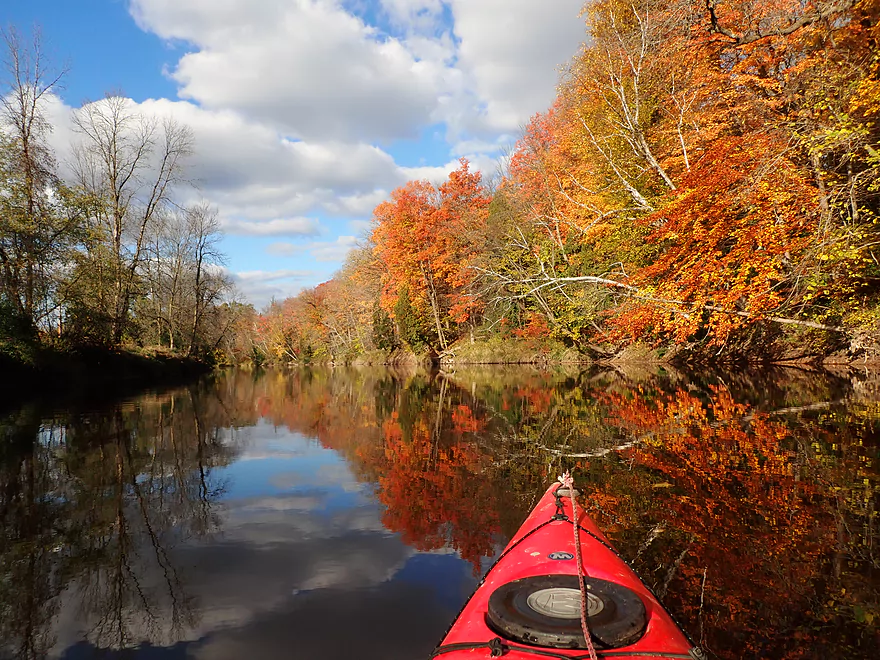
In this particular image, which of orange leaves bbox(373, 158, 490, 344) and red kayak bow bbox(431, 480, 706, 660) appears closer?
red kayak bow bbox(431, 480, 706, 660)

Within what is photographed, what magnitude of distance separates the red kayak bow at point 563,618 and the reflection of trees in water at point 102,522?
2.31 meters

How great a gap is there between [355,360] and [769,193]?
39719 mm

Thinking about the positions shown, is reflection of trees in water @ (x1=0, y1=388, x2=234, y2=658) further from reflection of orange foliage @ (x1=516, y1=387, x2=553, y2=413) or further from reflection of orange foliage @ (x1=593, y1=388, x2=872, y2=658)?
reflection of orange foliage @ (x1=516, y1=387, x2=553, y2=413)

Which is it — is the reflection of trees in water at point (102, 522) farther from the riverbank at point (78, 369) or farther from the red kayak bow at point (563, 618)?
the riverbank at point (78, 369)

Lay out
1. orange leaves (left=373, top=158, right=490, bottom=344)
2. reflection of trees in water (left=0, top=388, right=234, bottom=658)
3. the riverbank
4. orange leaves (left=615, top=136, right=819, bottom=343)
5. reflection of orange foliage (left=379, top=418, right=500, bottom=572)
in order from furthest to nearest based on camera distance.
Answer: orange leaves (left=373, top=158, right=490, bottom=344)
the riverbank
orange leaves (left=615, top=136, right=819, bottom=343)
reflection of orange foliage (left=379, top=418, right=500, bottom=572)
reflection of trees in water (left=0, top=388, right=234, bottom=658)

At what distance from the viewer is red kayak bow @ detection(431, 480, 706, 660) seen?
1936 mm

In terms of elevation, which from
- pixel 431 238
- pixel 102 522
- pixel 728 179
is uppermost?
pixel 431 238

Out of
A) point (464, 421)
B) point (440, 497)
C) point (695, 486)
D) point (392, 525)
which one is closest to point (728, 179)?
point (695, 486)

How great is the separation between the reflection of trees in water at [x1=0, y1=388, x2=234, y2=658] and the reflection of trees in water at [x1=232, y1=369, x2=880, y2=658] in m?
2.14

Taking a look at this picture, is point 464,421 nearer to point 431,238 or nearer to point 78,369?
point 78,369

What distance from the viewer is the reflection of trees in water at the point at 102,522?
11.0 feet

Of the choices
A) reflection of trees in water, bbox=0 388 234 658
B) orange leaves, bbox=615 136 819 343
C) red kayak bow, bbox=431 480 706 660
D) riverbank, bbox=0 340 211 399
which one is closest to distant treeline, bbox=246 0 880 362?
orange leaves, bbox=615 136 819 343

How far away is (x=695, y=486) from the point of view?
577 cm

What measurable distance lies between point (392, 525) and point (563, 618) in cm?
336
